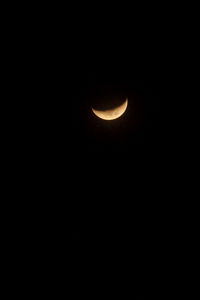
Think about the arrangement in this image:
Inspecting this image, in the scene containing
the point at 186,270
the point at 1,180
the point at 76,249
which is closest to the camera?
the point at 1,180

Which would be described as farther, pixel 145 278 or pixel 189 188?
pixel 145 278

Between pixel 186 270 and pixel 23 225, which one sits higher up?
pixel 23 225

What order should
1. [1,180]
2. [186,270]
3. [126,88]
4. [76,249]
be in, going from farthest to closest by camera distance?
[76,249] → [186,270] → [1,180] → [126,88]

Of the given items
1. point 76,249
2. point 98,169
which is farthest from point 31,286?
point 98,169

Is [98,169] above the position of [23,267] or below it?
above

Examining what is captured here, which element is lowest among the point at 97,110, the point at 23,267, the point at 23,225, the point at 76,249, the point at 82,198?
the point at 23,267

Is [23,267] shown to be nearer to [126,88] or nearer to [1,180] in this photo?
[1,180]

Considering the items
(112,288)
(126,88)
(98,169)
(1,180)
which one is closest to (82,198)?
(98,169)

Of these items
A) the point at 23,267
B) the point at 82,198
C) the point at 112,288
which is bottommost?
the point at 112,288

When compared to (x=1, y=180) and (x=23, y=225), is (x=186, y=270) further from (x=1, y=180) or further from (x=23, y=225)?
(x=1, y=180)
